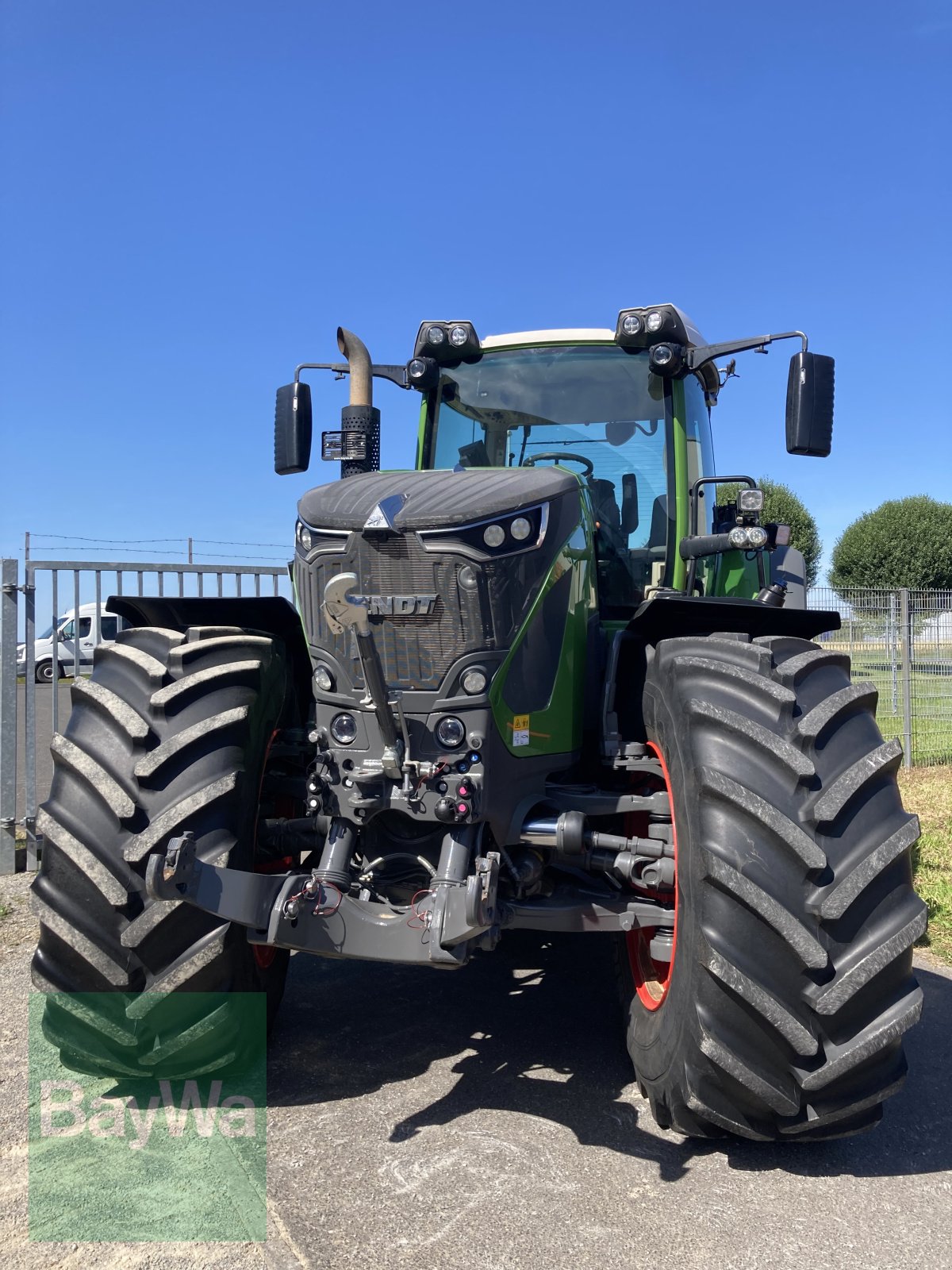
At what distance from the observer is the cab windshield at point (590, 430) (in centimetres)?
462

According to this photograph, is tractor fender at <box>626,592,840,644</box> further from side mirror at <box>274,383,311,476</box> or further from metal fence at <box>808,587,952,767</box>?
metal fence at <box>808,587,952,767</box>

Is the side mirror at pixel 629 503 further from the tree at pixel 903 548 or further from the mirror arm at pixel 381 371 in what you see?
the tree at pixel 903 548

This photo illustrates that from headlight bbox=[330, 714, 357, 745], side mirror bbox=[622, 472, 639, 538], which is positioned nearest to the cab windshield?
side mirror bbox=[622, 472, 639, 538]

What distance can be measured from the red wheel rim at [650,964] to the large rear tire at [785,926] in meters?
0.15

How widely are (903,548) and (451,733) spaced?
3992 cm

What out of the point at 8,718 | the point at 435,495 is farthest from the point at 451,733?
the point at 8,718

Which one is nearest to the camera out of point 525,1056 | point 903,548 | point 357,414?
point 525,1056

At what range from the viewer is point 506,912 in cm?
321

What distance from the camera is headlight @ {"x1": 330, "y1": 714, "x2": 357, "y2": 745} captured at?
3.27 m

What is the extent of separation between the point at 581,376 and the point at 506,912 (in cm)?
265

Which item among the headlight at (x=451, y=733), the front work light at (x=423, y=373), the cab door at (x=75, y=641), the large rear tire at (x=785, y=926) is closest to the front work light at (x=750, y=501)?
the large rear tire at (x=785, y=926)

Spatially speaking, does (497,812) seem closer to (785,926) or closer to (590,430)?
(785,926)

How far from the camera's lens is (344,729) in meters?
3.29

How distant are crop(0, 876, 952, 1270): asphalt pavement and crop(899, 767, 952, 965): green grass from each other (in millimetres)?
1534
